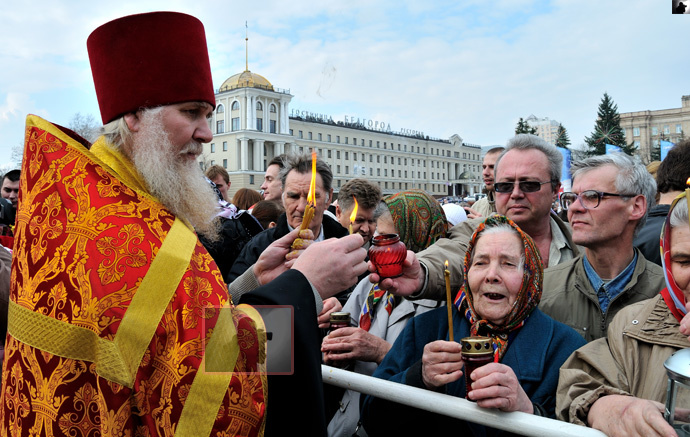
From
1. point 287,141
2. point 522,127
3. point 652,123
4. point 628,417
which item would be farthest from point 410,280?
point 652,123

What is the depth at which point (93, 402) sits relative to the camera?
144 cm

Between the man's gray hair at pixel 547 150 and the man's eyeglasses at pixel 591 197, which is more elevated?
the man's gray hair at pixel 547 150

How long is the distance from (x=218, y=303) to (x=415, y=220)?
1779 mm

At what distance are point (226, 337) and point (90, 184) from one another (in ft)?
1.98

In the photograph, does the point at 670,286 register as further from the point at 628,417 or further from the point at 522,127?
the point at 522,127

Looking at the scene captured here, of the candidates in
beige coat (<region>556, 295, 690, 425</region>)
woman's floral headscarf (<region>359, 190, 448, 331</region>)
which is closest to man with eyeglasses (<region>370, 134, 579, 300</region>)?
woman's floral headscarf (<region>359, 190, 448, 331</region>)

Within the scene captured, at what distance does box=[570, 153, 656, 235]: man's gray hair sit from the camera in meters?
2.82

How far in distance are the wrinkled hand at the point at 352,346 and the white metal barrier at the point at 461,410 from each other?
329 millimetres

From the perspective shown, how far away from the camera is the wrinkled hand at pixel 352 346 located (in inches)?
102

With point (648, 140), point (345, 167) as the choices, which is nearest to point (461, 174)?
point (345, 167)

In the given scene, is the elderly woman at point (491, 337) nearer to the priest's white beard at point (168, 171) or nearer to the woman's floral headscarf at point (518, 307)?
the woman's floral headscarf at point (518, 307)

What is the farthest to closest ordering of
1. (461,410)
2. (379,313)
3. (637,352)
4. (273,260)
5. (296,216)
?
(296,216), (379,313), (273,260), (637,352), (461,410)

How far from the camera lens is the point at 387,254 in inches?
76.9

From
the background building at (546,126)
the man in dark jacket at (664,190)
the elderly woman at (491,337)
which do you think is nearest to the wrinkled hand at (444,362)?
the elderly woman at (491,337)
